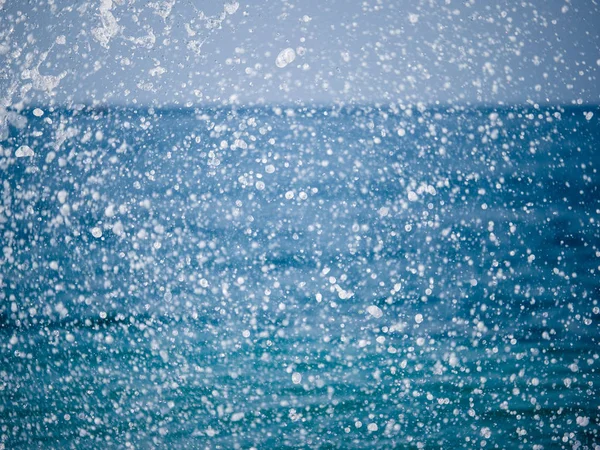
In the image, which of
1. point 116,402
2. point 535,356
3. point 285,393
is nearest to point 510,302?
point 535,356

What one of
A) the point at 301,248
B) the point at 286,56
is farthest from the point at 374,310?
the point at 286,56

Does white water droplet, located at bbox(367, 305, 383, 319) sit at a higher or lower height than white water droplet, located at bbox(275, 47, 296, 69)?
lower

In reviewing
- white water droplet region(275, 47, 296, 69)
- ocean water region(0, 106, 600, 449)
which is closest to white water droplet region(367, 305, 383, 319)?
ocean water region(0, 106, 600, 449)


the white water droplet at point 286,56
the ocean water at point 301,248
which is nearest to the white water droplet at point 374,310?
the ocean water at point 301,248

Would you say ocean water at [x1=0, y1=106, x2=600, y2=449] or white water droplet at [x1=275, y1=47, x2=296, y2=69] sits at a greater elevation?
white water droplet at [x1=275, y1=47, x2=296, y2=69]

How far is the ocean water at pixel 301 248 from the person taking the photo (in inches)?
12.5

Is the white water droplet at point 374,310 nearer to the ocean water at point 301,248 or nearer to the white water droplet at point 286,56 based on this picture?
the ocean water at point 301,248

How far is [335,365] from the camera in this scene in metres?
0.34

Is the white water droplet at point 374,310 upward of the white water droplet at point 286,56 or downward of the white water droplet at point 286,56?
downward

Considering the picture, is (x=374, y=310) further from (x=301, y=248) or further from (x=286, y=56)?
(x=286, y=56)

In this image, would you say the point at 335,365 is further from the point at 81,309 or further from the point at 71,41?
the point at 71,41

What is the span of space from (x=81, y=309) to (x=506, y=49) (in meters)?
0.36

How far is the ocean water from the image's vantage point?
1.05 feet

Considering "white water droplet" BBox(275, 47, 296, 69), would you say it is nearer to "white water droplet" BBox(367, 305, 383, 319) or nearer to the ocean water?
the ocean water
